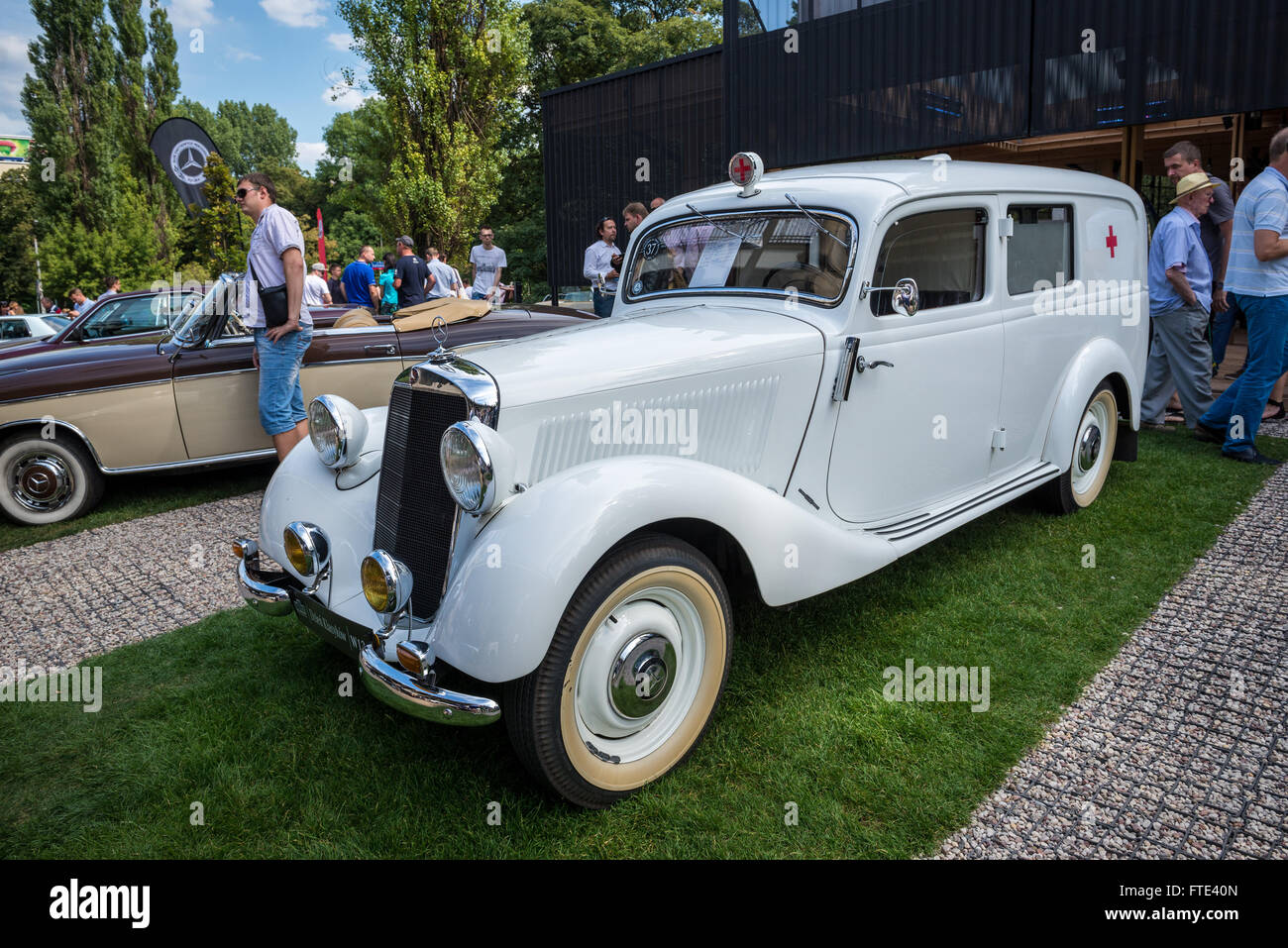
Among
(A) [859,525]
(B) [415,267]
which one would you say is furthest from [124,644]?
(B) [415,267]

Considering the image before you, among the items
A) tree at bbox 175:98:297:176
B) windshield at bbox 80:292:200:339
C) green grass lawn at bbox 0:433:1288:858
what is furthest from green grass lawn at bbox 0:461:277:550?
tree at bbox 175:98:297:176

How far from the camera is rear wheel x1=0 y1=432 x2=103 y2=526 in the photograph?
5508mm

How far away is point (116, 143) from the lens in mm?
29172

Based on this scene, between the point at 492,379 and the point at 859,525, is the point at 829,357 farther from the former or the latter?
the point at 492,379

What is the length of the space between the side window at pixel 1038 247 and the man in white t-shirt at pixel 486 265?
306 inches

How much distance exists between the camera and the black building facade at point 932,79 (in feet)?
26.8

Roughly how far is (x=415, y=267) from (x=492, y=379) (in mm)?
8995

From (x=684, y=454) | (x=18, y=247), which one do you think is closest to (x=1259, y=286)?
(x=684, y=454)

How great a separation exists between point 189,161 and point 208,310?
9271 millimetres

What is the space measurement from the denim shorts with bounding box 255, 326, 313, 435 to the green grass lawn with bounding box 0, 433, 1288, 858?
1.94 m

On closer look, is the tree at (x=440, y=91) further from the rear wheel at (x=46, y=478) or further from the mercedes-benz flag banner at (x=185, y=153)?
the rear wheel at (x=46, y=478)

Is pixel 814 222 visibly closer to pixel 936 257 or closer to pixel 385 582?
pixel 936 257

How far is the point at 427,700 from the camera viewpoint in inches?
83.2

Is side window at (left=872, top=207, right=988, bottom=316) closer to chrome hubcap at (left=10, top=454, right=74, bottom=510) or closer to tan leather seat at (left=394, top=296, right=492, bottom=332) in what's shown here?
tan leather seat at (left=394, top=296, right=492, bottom=332)
